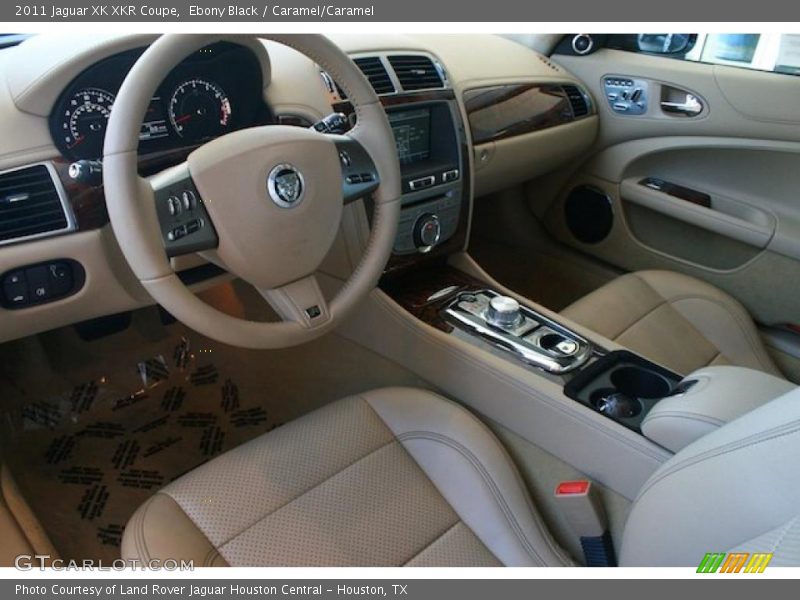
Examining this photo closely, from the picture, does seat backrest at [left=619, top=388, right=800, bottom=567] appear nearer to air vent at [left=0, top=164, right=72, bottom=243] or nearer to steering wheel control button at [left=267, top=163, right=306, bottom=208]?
steering wheel control button at [left=267, top=163, right=306, bottom=208]

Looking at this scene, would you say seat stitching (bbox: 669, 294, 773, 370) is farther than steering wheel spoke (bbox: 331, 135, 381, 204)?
Yes

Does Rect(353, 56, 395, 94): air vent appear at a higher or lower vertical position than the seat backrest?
higher

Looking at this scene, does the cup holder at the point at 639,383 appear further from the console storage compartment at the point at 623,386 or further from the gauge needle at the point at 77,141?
the gauge needle at the point at 77,141

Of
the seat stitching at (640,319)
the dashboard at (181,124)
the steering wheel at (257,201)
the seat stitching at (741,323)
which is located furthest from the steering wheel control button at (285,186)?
the seat stitching at (741,323)

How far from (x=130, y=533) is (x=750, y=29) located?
119 cm

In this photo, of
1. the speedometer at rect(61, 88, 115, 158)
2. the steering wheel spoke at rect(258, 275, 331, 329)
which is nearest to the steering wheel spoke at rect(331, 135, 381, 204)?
the steering wheel spoke at rect(258, 275, 331, 329)

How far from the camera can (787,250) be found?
158 cm

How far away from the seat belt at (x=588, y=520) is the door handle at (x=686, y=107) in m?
1.05

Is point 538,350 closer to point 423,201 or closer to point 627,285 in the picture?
point 423,201

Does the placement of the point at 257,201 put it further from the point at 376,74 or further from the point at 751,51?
the point at 751,51

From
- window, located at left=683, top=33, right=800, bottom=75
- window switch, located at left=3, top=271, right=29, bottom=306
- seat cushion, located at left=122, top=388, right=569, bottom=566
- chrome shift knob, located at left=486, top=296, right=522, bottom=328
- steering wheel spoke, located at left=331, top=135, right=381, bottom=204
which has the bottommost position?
seat cushion, located at left=122, top=388, right=569, bottom=566

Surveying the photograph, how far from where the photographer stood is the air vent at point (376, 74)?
4.15 feet

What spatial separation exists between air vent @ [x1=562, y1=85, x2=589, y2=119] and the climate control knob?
640 mm

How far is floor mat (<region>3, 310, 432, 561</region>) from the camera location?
1343 mm
